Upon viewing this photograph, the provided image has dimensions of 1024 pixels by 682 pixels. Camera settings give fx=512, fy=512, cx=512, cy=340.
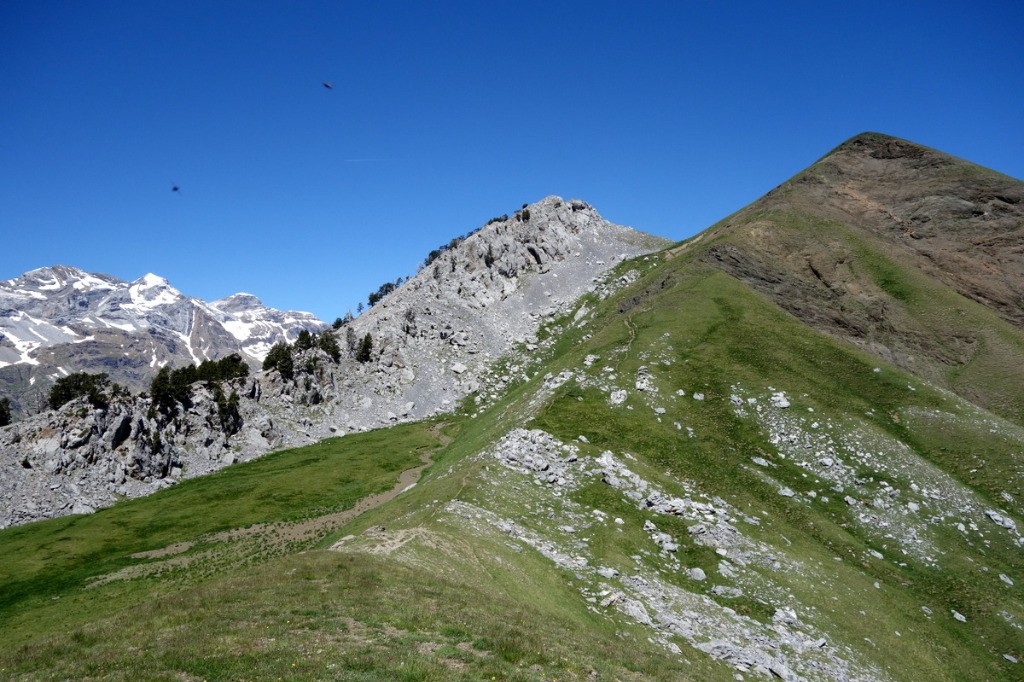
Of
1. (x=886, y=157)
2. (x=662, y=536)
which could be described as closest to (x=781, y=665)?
(x=662, y=536)

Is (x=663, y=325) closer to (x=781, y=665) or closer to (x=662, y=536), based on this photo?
(x=662, y=536)

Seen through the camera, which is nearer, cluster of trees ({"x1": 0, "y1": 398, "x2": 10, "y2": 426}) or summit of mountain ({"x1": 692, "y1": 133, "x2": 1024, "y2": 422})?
summit of mountain ({"x1": 692, "y1": 133, "x2": 1024, "y2": 422})

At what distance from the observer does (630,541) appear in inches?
1554

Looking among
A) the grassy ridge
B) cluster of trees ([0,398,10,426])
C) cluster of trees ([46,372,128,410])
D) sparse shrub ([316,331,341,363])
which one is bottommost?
the grassy ridge

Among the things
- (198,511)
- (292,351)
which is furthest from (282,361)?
(198,511)

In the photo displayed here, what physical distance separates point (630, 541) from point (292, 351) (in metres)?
102

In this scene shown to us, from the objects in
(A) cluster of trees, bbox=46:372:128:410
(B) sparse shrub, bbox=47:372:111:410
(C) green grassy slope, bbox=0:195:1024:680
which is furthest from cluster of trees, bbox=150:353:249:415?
(C) green grassy slope, bbox=0:195:1024:680

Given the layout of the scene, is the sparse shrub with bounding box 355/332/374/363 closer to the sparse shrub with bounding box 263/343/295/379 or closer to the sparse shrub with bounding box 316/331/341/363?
the sparse shrub with bounding box 316/331/341/363

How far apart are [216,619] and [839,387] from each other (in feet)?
221

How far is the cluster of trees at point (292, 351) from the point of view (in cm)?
10888

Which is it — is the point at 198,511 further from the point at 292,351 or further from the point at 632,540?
the point at 632,540

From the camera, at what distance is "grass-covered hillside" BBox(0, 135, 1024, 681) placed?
1942 centimetres

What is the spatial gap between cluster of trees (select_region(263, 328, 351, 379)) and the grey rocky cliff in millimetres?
1363

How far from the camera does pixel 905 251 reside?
10219cm
